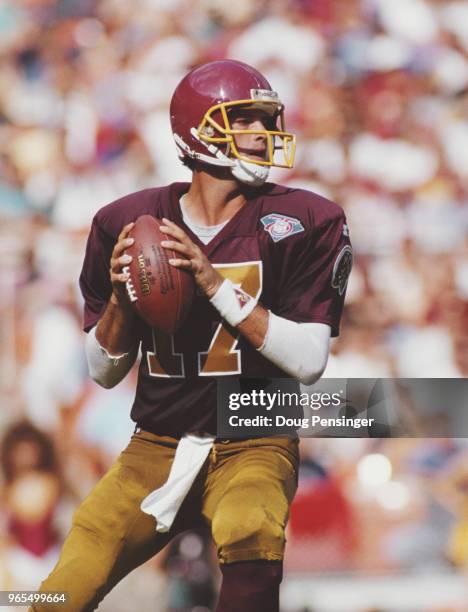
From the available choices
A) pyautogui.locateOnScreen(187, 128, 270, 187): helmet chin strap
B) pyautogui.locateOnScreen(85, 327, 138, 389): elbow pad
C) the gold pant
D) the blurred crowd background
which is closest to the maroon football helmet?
pyautogui.locateOnScreen(187, 128, 270, 187): helmet chin strap

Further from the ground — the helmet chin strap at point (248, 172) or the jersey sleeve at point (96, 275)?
the helmet chin strap at point (248, 172)

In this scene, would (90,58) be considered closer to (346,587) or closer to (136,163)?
(136,163)

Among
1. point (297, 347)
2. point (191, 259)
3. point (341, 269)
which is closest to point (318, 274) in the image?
point (341, 269)

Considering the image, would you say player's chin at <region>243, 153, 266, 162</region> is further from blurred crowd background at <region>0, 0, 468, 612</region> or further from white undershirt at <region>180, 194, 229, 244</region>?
blurred crowd background at <region>0, 0, 468, 612</region>

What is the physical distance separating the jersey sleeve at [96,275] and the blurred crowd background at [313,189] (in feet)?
3.02

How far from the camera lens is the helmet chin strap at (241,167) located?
1915 mm

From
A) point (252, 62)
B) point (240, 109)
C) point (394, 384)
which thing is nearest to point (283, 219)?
point (240, 109)

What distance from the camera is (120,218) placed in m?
1.99

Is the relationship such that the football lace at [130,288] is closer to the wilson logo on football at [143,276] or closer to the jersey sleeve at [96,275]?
the wilson logo on football at [143,276]

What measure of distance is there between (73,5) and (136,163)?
0.52 metres

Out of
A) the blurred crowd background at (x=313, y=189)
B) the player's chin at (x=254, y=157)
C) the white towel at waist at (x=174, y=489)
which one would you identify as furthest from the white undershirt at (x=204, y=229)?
the blurred crowd background at (x=313, y=189)

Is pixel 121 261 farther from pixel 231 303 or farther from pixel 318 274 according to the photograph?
pixel 318 274

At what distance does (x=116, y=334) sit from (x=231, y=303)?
0.25 m

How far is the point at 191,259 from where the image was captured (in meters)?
1.75
